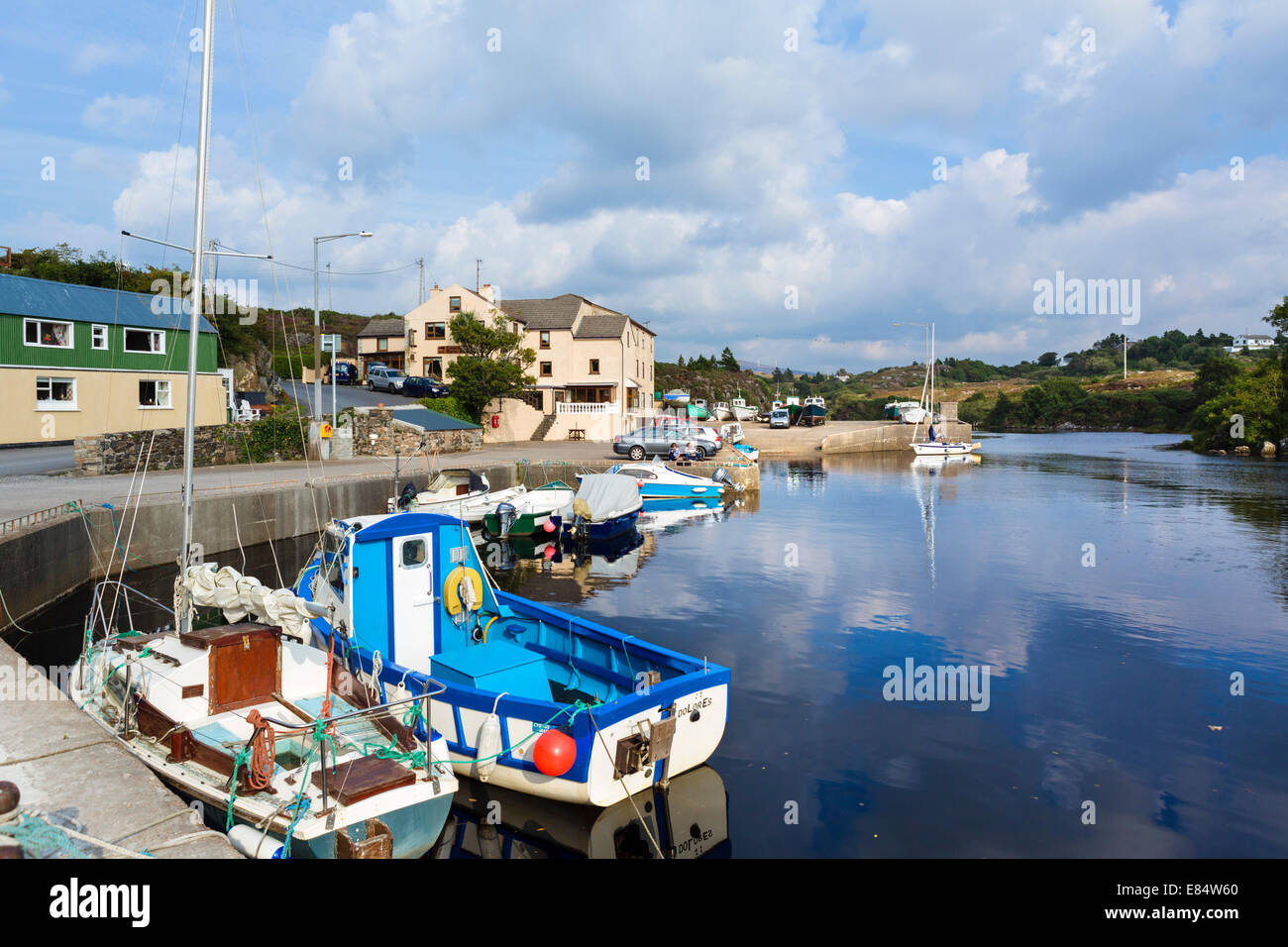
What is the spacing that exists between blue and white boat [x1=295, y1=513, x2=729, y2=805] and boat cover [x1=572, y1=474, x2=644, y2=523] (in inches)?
635

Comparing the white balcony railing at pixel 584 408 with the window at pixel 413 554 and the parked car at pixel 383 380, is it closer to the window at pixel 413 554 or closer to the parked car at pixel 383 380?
the parked car at pixel 383 380

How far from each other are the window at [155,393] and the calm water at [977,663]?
67.8ft

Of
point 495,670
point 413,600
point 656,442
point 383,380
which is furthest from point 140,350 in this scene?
point 495,670

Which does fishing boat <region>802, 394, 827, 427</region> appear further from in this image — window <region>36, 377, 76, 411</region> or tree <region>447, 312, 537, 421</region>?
window <region>36, 377, 76, 411</region>

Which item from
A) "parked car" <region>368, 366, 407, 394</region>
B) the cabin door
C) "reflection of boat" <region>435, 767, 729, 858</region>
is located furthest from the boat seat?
"parked car" <region>368, 366, 407, 394</region>

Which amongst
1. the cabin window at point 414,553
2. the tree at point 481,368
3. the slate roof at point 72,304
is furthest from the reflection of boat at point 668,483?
the cabin window at point 414,553

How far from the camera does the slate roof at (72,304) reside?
3527 centimetres

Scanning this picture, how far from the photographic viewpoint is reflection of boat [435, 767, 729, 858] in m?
8.91

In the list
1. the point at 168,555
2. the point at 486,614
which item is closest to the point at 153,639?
the point at 486,614

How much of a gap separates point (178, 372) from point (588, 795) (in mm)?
41703

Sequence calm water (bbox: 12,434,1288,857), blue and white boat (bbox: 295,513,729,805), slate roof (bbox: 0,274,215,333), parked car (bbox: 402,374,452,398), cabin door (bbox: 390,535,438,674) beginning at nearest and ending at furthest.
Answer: blue and white boat (bbox: 295,513,729,805)
calm water (bbox: 12,434,1288,857)
cabin door (bbox: 390,535,438,674)
slate roof (bbox: 0,274,215,333)
parked car (bbox: 402,374,452,398)

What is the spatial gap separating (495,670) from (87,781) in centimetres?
523

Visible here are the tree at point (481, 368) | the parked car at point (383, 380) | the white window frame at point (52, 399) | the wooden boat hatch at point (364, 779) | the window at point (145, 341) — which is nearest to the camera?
the wooden boat hatch at point (364, 779)
